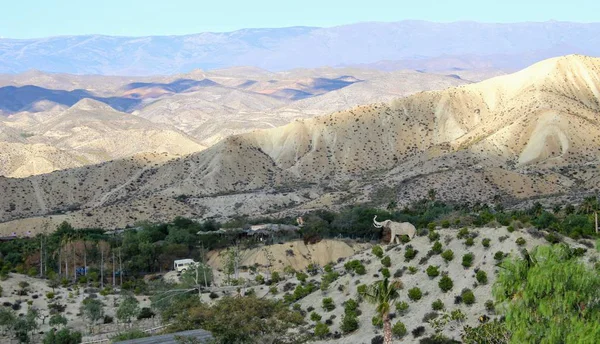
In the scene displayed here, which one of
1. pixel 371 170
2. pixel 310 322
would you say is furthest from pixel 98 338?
pixel 371 170

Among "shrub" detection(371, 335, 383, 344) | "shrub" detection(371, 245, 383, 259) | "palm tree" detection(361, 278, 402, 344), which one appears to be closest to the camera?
"palm tree" detection(361, 278, 402, 344)

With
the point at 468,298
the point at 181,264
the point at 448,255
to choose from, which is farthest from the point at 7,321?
the point at 468,298

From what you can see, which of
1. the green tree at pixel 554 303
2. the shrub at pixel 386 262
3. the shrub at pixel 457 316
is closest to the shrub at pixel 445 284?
the shrub at pixel 457 316

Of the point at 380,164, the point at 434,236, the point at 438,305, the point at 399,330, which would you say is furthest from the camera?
the point at 380,164

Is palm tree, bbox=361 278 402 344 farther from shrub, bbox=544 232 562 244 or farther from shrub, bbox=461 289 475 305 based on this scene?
shrub, bbox=544 232 562 244

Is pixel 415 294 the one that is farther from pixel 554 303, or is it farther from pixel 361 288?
pixel 554 303

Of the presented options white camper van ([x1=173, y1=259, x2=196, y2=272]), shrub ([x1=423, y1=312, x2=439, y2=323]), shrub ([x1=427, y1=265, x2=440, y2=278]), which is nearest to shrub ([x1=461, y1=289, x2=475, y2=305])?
shrub ([x1=423, y1=312, x2=439, y2=323])

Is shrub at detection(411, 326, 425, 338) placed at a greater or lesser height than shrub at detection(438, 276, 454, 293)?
lesser
